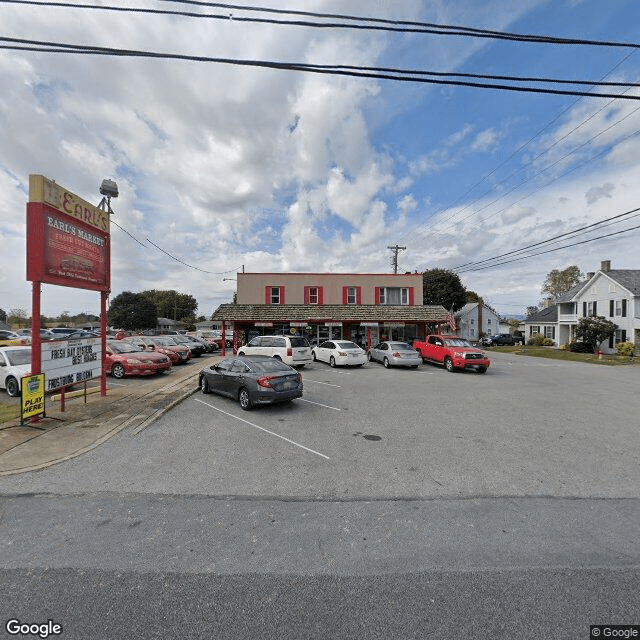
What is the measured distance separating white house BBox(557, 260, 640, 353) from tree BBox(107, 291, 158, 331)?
7126 cm

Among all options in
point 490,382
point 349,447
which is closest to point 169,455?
point 349,447

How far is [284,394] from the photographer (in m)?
8.73

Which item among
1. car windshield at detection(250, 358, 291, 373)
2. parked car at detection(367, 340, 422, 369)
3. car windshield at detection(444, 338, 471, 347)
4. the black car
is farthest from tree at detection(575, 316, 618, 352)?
car windshield at detection(250, 358, 291, 373)

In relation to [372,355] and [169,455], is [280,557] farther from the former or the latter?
[372,355]

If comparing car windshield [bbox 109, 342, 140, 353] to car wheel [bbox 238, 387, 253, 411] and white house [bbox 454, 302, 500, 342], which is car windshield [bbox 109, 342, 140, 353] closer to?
car wheel [bbox 238, 387, 253, 411]

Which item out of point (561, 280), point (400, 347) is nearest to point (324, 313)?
point (400, 347)

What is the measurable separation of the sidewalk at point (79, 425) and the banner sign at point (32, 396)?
0.99 feet

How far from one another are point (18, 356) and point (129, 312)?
63.0 m

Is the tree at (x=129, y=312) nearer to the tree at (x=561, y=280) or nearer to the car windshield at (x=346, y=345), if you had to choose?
the car windshield at (x=346, y=345)

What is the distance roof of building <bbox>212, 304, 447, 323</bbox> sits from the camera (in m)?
24.5

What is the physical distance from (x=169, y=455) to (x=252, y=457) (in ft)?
4.76

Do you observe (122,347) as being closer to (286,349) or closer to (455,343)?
(286,349)

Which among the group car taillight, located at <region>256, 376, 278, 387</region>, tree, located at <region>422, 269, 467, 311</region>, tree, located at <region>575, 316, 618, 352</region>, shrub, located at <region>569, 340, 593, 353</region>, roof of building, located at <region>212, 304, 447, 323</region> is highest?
tree, located at <region>422, 269, 467, 311</region>

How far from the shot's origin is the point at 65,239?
844cm
